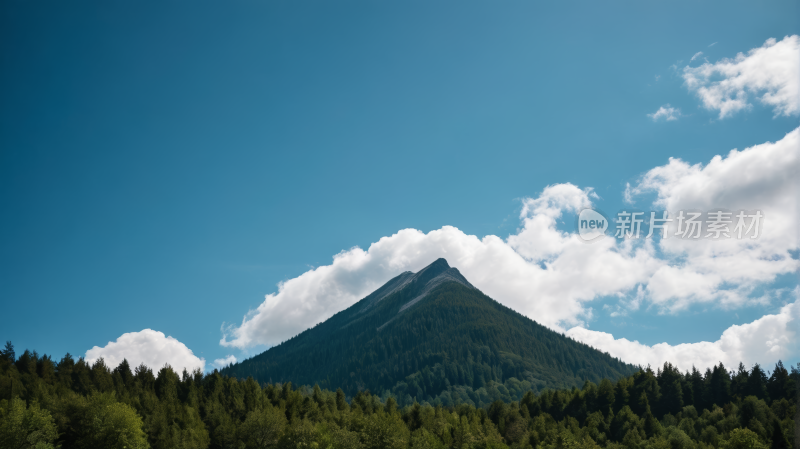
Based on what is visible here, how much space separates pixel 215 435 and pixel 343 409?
4100 cm

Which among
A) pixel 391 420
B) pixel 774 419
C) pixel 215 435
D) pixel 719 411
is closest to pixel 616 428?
pixel 719 411

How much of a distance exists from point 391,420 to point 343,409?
A: 25.3 m

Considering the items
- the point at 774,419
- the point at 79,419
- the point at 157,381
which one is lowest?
the point at 774,419

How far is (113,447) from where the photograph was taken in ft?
374

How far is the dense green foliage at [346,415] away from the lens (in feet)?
389

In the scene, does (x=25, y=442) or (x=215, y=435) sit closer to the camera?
(x=25, y=442)

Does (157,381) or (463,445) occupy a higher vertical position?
(157,381)

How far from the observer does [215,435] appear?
5231 inches

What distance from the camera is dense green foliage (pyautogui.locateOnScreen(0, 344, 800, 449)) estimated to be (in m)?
118

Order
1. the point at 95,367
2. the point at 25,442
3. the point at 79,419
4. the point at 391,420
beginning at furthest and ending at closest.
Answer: the point at 95,367
the point at 391,420
the point at 79,419
the point at 25,442

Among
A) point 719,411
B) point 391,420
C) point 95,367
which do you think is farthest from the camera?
point 95,367

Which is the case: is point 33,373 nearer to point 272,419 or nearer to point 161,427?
point 161,427

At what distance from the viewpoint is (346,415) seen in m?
147

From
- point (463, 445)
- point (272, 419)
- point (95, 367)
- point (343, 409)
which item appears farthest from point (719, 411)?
point (95, 367)
